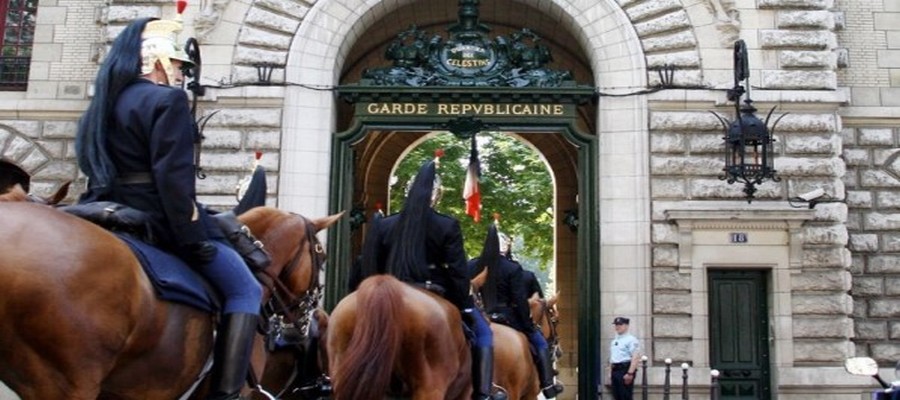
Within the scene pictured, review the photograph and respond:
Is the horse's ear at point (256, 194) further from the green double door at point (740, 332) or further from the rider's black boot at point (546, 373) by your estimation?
the green double door at point (740, 332)

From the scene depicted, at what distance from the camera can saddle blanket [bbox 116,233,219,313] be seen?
15.7 ft

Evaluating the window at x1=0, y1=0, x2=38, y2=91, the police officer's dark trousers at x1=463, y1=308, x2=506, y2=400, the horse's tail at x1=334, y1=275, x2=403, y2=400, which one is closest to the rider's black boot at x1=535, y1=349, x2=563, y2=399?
the police officer's dark trousers at x1=463, y1=308, x2=506, y2=400

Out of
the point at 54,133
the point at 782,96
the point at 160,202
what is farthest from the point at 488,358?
the point at 54,133

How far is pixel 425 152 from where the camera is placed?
125 feet

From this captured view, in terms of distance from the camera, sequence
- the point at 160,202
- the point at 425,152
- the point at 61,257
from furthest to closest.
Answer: the point at 425,152
the point at 160,202
the point at 61,257

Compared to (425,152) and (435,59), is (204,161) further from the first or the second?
(425,152)

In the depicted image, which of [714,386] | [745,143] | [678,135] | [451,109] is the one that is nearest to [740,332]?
[714,386]

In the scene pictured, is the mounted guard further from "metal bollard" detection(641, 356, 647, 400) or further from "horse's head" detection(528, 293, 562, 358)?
"metal bollard" detection(641, 356, 647, 400)

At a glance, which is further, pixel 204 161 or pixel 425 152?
pixel 425 152

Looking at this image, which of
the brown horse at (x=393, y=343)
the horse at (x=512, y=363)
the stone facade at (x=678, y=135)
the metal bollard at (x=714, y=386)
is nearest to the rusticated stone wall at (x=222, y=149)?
the stone facade at (x=678, y=135)

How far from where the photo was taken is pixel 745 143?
16.8 meters

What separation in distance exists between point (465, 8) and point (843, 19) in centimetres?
839

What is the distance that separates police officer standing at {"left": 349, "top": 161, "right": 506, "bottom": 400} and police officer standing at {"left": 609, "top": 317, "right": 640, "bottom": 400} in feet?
24.5

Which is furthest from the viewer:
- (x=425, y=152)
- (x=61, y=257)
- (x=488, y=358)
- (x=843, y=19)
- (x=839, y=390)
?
(x=425, y=152)
